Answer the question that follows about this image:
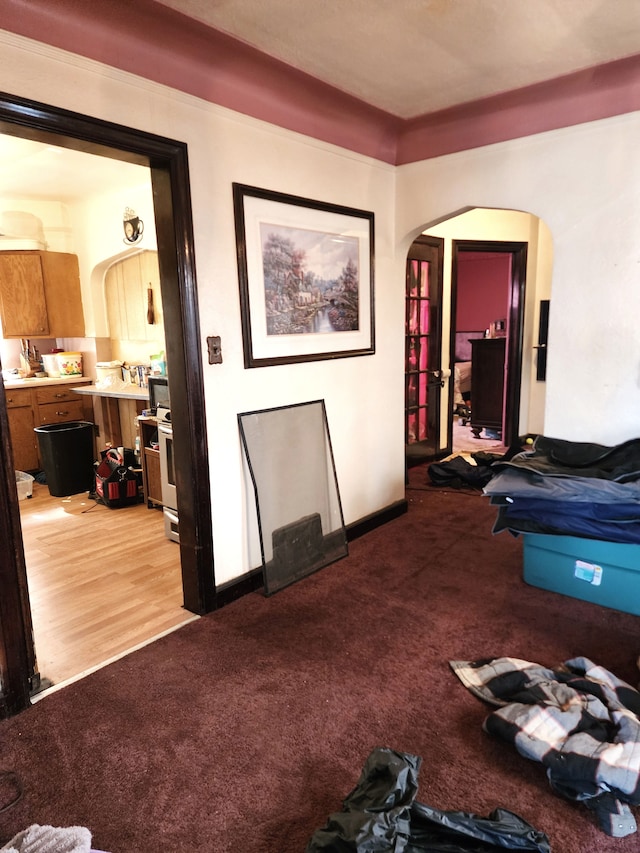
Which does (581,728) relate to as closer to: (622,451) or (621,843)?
(621,843)

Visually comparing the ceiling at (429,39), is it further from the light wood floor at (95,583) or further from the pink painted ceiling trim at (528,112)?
the light wood floor at (95,583)

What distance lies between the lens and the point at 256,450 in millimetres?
2883

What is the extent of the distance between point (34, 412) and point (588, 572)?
→ 15.9 ft

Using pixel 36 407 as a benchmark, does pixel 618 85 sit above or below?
above

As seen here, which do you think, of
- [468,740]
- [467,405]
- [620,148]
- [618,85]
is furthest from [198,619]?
[467,405]

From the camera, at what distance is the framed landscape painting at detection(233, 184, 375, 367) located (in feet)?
9.12

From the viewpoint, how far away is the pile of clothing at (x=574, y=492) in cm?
247

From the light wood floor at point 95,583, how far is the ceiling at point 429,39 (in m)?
2.66

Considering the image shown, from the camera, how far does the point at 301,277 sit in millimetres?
3062

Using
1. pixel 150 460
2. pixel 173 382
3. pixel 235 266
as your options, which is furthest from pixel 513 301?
pixel 173 382

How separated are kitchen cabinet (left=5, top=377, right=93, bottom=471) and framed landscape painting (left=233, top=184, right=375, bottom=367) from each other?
3.24 meters

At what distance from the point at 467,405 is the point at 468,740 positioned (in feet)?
20.9

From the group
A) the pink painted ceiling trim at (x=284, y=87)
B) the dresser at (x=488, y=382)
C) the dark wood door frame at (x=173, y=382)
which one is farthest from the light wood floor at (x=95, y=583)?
the dresser at (x=488, y=382)

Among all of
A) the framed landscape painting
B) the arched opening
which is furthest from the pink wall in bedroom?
the framed landscape painting
